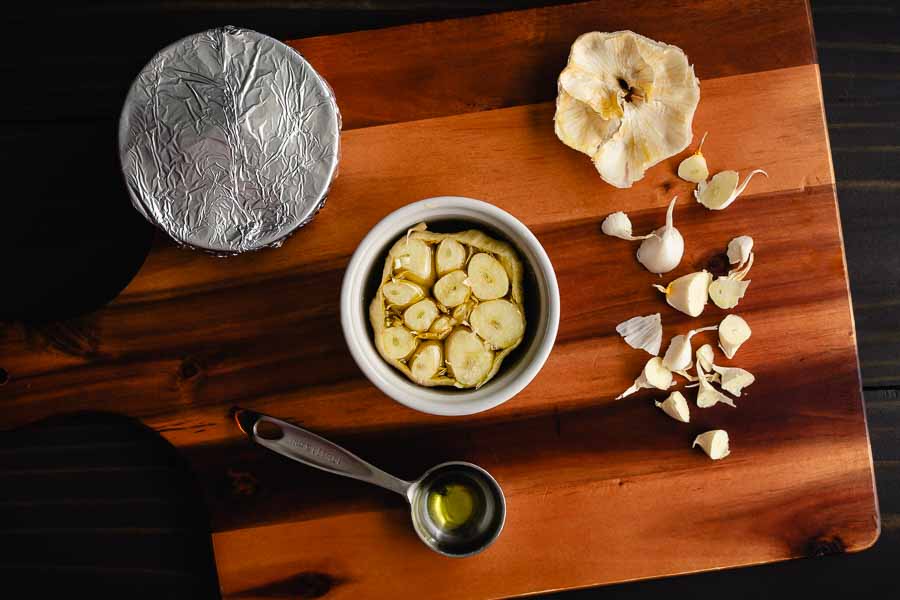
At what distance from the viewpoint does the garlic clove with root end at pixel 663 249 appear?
801 mm

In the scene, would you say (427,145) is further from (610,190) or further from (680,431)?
(680,431)

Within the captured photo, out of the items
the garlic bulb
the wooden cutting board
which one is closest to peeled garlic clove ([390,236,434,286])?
the wooden cutting board

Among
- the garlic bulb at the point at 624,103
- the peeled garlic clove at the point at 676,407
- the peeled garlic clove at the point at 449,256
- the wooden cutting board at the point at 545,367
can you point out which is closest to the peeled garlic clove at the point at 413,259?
the peeled garlic clove at the point at 449,256

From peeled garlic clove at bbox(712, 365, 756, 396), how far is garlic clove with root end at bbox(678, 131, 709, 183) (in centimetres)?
23

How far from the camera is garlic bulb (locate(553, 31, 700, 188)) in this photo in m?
0.81

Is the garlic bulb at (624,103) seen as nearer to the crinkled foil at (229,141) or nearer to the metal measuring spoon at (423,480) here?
the crinkled foil at (229,141)

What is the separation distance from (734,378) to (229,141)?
26.3 inches

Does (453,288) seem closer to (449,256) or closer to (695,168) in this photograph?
(449,256)

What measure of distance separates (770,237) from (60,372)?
2.89ft

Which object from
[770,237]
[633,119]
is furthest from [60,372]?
[770,237]

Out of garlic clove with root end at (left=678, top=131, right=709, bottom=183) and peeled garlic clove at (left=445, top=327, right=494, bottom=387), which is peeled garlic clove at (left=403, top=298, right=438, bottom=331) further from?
garlic clove with root end at (left=678, top=131, right=709, bottom=183)

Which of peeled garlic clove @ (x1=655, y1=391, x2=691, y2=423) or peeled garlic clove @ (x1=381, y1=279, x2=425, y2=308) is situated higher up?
peeled garlic clove @ (x1=381, y1=279, x2=425, y2=308)

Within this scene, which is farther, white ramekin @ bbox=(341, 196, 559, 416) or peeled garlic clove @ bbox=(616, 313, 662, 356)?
peeled garlic clove @ bbox=(616, 313, 662, 356)

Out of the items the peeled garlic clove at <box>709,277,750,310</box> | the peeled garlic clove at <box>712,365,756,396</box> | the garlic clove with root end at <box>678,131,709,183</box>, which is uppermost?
the garlic clove with root end at <box>678,131,709,183</box>
